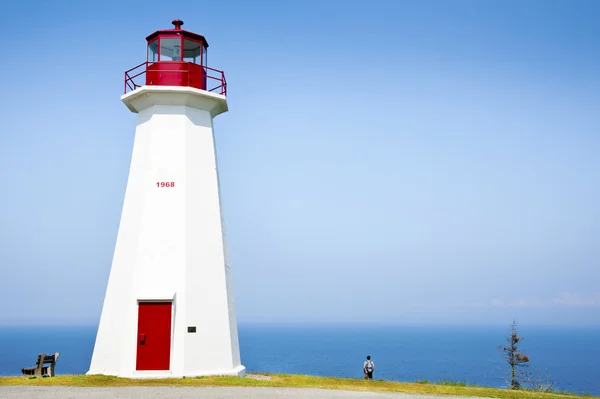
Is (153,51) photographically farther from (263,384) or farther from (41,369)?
(263,384)

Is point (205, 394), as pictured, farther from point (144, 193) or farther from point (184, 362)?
point (144, 193)

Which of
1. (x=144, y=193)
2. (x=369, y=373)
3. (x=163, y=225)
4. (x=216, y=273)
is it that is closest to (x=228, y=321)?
(x=216, y=273)

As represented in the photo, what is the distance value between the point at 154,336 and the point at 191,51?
946 centimetres

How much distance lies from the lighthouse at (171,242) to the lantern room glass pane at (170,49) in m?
0.03

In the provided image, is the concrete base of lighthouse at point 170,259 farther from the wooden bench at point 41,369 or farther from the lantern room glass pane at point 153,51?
the wooden bench at point 41,369

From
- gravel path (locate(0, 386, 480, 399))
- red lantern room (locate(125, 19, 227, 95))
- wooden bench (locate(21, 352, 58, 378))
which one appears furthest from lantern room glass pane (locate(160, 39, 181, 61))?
gravel path (locate(0, 386, 480, 399))

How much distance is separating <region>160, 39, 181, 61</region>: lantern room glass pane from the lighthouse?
33 mm

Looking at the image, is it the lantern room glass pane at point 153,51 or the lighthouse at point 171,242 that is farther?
the lantern room glass pane at point 153,51

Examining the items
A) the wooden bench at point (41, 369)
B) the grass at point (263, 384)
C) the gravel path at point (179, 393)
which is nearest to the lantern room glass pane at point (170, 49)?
the grass at point (263, 384)

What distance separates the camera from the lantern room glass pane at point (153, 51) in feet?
64.7

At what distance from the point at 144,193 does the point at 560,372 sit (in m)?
86.8

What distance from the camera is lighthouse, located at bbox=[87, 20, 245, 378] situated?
707 inches

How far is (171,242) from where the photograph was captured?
60.5ft

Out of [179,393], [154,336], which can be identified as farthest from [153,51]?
[179,393]
